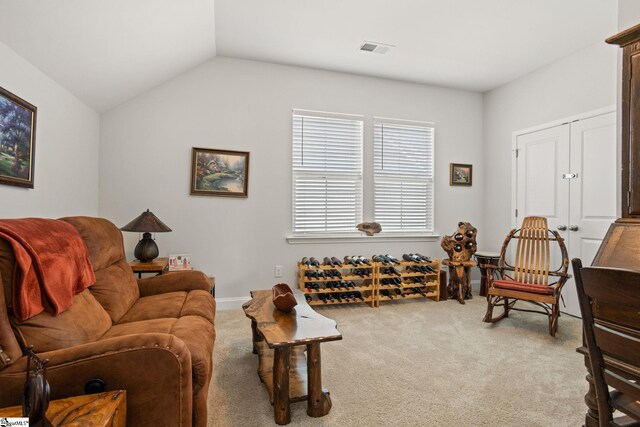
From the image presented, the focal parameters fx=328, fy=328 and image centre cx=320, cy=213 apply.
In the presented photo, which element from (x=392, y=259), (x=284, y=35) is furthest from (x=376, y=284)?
(x=284, y=35)

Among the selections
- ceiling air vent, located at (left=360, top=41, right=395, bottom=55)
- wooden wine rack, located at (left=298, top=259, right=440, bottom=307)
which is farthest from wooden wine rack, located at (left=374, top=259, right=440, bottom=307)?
ceiling air vent, located at (left=360, top=41, right=395, bottom=55)

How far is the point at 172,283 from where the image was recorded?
2658mm

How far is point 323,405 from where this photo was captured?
5.82ft

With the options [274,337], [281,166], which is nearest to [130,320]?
[274,337]

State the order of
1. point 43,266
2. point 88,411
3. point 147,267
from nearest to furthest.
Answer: point 88,411 < point 43,266 < point 147,267

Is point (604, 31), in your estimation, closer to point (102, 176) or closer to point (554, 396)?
point (554, 396)

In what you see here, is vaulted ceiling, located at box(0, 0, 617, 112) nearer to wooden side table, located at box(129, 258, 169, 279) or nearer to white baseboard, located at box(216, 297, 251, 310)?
wooden side table, located at box(129, 258, 169, 279)

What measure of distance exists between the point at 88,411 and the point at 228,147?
123 inches

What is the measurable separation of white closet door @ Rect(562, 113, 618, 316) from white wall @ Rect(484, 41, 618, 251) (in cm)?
25

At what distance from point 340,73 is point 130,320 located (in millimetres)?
3568

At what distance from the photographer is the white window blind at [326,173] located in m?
4.03

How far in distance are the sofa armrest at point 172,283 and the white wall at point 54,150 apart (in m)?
0.87

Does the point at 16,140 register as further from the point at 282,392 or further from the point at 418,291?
the point at 418,291

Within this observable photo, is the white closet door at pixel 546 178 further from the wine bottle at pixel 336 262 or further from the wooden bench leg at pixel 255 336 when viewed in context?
the wooden bench leg at pixel 255 336
